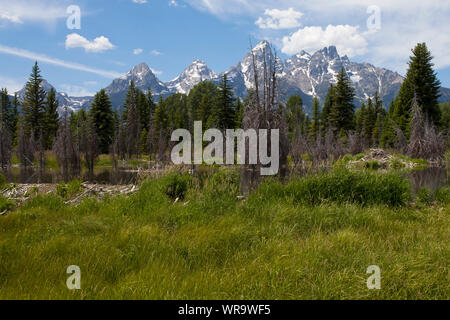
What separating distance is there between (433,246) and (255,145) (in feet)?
29.5

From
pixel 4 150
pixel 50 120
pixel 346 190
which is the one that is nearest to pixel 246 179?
pixel 346 190

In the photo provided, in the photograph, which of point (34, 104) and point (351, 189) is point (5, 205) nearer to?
point (351, 189)

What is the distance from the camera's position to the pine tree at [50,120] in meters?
40.9

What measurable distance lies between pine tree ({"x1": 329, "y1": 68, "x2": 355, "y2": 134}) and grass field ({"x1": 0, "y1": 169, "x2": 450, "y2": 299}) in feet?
125

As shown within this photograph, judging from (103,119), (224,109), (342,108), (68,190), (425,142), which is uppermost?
(224,109)

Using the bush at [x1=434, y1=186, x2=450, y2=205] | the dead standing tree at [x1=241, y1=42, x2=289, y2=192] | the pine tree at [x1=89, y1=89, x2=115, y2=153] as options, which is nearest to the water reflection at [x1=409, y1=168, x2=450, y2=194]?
the bush at [x1=434, y1=186, x2=450, y2=205]

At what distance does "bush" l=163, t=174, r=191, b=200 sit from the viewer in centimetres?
662

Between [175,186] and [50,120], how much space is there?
47.5 metres

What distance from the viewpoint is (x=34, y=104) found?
42.8 m

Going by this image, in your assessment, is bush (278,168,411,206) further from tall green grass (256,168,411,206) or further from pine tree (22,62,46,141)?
pine tree (22,62,46,141)

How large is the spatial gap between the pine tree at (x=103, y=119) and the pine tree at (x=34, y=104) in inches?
430

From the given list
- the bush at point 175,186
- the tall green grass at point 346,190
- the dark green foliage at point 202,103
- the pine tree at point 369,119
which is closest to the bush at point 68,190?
the bush at point 175,186
